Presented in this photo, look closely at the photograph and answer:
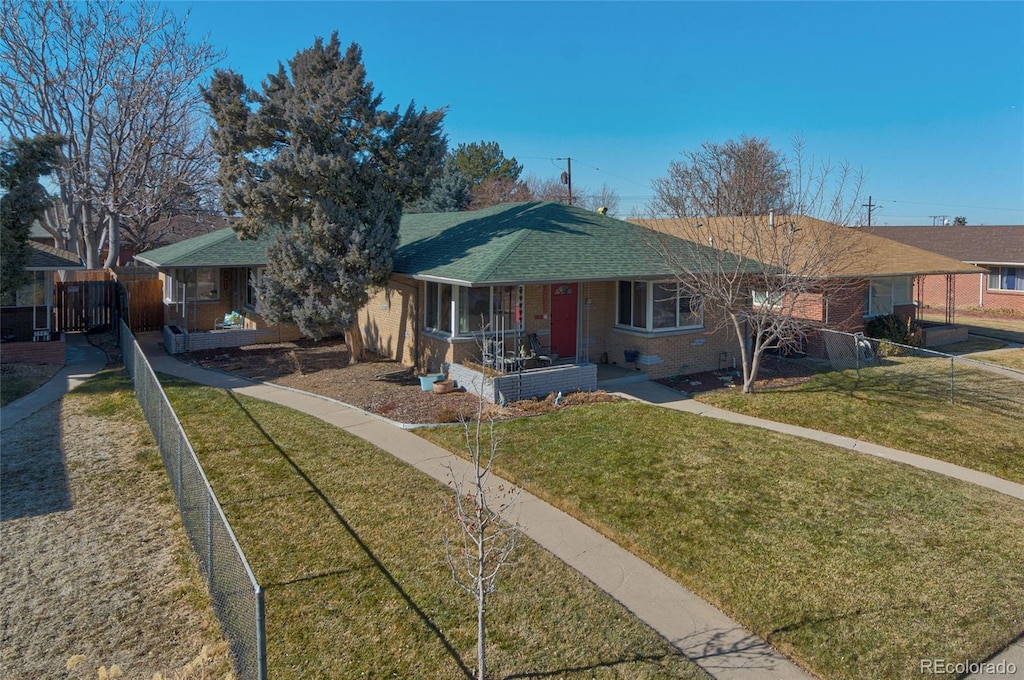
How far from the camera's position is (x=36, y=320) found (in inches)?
777

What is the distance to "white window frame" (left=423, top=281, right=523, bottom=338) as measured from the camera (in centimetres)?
1516

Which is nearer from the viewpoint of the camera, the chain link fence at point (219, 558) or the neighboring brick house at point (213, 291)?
the chain link fence at point (219, 558)

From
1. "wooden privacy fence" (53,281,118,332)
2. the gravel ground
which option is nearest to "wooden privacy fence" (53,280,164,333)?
"wooden privacy fence" (53,281,118,332)

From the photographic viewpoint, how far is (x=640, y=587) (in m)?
6.55

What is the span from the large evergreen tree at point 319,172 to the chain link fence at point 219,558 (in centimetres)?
630

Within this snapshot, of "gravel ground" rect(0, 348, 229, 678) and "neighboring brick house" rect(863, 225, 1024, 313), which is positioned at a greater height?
"neighboring brick house" rect(863, 225, 1024, 313)

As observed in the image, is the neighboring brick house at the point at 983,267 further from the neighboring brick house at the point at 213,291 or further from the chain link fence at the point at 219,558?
the chain link fence at the point at 219,558

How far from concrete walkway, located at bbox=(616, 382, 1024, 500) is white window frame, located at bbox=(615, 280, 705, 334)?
1.60 metres

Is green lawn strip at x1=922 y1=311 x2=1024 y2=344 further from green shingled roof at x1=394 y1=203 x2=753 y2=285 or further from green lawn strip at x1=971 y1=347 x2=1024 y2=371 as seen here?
green shingled roof at x1=394 y1=203 x2=753 y2=285

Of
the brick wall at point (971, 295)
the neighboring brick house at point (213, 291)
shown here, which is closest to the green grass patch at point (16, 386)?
the neighboring brick house at point (213, 291)

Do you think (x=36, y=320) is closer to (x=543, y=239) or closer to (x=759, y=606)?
(x=543, y=239)

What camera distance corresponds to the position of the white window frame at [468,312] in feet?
49.8

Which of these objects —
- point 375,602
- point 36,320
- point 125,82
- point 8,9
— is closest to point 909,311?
point 375,602

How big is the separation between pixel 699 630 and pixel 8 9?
1226 inches
